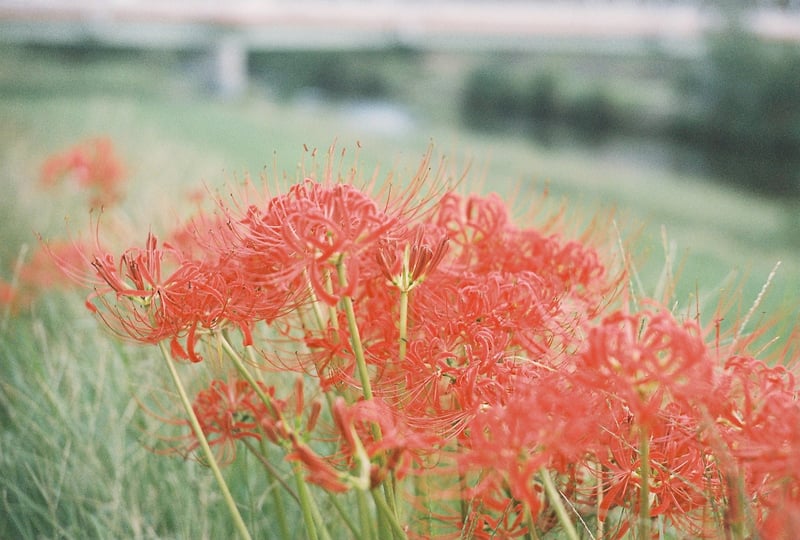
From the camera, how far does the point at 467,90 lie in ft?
47.2

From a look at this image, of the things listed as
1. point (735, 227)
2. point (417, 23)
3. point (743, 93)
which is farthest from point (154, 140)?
point (417, 23)

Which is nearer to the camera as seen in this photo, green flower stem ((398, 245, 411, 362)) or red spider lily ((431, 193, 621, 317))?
green flower stem ((398, 245, 411, 362))

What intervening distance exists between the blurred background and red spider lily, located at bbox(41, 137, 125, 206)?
6.08 ft

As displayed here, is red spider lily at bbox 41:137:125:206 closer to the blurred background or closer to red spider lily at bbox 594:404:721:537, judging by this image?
the blurred background

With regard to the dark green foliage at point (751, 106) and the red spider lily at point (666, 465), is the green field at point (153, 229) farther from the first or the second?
the dark green foliage at point (751, 106)

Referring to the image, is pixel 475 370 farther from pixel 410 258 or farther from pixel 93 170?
pixel 93 170

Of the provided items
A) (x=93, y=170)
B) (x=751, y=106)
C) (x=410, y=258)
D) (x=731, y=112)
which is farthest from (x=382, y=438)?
(x=731, y=112)

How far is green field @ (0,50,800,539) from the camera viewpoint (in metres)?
1.43

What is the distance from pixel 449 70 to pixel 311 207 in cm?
1498

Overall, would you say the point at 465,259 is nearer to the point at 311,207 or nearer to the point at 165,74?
the point at 311,207

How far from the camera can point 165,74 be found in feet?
44.0

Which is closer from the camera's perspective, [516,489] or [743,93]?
[516,489]

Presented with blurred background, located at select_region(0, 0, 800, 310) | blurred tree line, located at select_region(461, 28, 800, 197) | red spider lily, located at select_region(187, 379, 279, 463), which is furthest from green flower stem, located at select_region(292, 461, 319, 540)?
blurred tree line, located at select_region(461, 28, 800, 197)

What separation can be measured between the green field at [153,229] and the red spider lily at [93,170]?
17 cm
